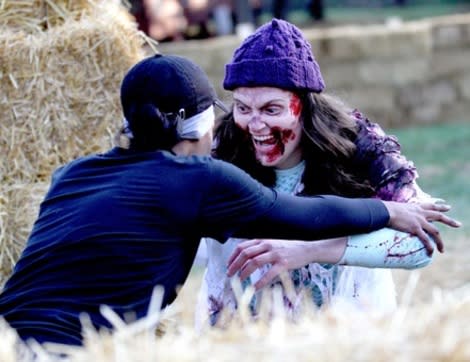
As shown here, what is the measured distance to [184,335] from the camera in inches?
93.6

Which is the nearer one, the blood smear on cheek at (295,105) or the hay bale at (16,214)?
the blood smear on cheek at (295,105)

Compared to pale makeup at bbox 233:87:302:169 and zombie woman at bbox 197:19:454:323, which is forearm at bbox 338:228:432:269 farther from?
pale makeup at bbox 233:87:302:169

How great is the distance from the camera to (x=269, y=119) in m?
3.96

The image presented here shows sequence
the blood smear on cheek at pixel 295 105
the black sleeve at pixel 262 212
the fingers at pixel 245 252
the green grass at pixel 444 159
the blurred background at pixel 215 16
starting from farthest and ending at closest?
the blurred background at pixel 215 16, the green grass at pixel 444 159, the blood smear on cheek at pixel 295 105, the fingers at pixel 245 252, the black sleeve at pixel 262 212

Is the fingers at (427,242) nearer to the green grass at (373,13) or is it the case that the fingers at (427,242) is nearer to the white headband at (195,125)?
the white headband at (195,125)

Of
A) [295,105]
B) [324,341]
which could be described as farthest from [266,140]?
[324,341]

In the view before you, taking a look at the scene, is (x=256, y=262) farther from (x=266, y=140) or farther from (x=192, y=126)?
(x=266, y=140)

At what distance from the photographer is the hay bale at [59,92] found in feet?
17.0

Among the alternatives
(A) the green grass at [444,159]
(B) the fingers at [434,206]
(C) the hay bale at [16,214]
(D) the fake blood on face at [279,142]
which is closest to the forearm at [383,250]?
(B) the fingers at [434,206]

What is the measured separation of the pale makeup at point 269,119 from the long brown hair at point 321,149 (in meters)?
0.05

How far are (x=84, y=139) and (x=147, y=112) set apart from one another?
2.09 metres

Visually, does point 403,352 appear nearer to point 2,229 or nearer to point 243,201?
point 243,201

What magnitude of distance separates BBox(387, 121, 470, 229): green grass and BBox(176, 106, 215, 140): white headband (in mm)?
5380

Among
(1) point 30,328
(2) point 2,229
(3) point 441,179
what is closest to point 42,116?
(2) point 2,229
